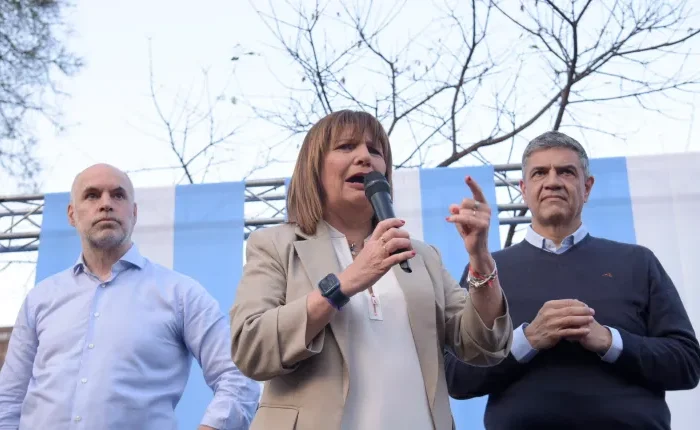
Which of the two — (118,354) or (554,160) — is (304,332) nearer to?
(118,354)

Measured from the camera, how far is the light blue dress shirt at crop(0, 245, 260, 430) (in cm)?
269

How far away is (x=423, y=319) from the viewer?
1.91 m

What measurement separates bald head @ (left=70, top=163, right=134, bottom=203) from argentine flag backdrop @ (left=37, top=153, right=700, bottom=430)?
69 centimetres

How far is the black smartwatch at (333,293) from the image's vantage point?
1.68 meters

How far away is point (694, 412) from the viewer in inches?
131

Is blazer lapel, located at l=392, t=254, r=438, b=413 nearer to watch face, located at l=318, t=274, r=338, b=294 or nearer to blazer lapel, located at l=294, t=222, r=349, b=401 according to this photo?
blazer lapel, located at l=294, t=222, r=349, b=401

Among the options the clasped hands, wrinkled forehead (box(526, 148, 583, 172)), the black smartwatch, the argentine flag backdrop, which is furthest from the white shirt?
the argentine flag backdrop

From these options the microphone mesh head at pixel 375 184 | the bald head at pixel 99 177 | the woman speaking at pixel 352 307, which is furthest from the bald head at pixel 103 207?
the microphone mesh head at pixel 375 184

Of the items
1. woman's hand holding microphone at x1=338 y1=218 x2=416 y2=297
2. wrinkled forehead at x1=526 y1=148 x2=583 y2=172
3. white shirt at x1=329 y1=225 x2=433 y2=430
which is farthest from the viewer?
wrinkled forehead at x1=526 y1=148 x2=583 y2=172

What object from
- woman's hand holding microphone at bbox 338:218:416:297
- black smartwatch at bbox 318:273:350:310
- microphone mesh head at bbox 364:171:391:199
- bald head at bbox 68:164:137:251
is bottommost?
black smartwatch at bbox 318:273:350:310

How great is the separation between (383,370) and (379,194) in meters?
0.41

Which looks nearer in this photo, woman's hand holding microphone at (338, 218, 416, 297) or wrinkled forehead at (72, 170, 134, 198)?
woman's hand holding microphone at (338, 218, 416, 297)

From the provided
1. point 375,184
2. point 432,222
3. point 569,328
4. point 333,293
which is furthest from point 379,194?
point 432,222

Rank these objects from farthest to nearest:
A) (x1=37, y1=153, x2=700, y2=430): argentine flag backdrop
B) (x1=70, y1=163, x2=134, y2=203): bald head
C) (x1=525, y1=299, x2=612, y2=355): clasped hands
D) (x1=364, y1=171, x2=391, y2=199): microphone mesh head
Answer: (x1=37, y1=153, x2=700, y2=430): argentine flag backdrop < (x1=70, y1=163, x2=134, y2=203): bald head < (x1=525, y1=299, x2=612, y2=355): clasped hands < (x1=364, y1=171, x2=391, y2=199): microphone mesh head
